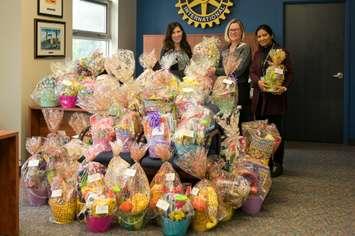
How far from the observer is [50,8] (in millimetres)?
4844

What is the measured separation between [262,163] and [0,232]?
6.05 ft

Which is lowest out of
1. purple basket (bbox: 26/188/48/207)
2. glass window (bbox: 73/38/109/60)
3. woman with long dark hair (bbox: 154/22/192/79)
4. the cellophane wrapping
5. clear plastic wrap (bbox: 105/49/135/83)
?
purple basket (bbox: 26/188/48/207)

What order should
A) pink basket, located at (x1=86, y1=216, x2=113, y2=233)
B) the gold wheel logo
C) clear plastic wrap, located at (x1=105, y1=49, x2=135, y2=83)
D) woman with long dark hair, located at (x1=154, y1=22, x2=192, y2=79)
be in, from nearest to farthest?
pink basket, located at (x1=86, y1=216, x2=113, y2=233) < clear plastic wrap, located at (x1=105, y1=49, x2=135, y2=83) < woman with long dark hair, located at (x1=154, y1=22, x2=192, y2=79) < the gold wheel logo

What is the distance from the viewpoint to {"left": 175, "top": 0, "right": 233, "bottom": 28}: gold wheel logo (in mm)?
6516

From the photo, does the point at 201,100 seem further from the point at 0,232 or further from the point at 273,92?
the point at 0,232

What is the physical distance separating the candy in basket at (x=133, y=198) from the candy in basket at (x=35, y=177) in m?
0.77

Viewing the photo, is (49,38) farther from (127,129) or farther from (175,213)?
(175,213)

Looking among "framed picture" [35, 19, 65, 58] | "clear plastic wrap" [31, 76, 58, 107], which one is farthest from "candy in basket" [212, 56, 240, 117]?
"framed picture" [35, 19, 65, 58]

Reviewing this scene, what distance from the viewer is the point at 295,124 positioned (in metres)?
6.39

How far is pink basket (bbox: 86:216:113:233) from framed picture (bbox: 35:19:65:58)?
2367 millimetres

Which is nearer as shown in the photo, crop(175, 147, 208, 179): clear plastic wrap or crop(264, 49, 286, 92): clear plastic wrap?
crop(175, 147, 208, 179): clear plastic wrap

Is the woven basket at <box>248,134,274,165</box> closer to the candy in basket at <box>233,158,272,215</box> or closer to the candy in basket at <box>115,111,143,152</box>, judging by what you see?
the candy in basket at <box>233,158,272,215</box>

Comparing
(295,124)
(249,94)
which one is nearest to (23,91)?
(249,94)

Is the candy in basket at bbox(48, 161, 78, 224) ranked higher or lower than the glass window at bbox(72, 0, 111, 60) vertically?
lower
